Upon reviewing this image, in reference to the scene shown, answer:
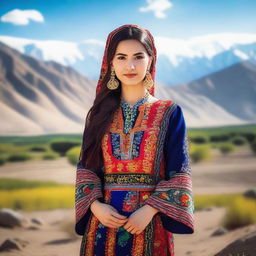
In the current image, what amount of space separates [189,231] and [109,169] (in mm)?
431

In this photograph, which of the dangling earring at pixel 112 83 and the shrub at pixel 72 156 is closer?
the dangling earring at pixel 112 83

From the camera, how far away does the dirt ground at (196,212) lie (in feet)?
17.3

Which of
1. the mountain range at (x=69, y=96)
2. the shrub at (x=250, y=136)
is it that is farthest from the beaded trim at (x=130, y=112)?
the mountain range at (x=69, y=96)

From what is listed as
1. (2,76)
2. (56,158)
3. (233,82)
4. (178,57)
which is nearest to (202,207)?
(56,158)

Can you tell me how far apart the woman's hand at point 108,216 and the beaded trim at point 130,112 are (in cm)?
35

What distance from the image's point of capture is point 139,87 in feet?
5.90

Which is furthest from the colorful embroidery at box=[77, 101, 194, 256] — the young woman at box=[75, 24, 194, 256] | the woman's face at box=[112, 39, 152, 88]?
the woman's face at box=[112, 39, 152, 88]

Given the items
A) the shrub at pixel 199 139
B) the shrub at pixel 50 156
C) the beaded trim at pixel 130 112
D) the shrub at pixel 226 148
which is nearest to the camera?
the beaded trim at pixel 130 112

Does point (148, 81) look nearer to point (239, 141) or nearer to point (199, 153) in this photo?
point (199, 153)

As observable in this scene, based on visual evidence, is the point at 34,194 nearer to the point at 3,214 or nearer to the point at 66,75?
the point at 3,214

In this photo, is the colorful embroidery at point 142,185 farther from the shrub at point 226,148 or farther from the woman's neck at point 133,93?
the shrub at point 226,148

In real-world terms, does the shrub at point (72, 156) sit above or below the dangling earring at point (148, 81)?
below

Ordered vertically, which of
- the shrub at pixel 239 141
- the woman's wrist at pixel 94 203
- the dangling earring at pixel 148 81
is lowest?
the woman's wrist at pixel 94 203

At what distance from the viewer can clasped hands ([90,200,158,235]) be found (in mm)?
1533
